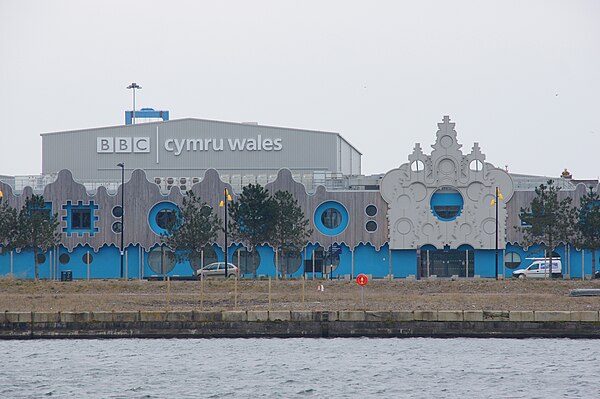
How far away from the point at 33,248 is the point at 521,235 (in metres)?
Answer: 34.4

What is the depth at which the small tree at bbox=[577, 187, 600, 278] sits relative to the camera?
81088 mm

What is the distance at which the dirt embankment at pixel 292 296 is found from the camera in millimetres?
51406

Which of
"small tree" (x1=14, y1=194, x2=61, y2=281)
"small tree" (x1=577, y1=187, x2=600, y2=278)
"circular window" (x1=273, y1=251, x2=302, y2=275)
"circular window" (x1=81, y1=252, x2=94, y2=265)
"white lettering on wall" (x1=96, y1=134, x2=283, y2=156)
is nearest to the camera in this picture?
"small tree" (x1=577, y1=187, x2=600, y2=278)

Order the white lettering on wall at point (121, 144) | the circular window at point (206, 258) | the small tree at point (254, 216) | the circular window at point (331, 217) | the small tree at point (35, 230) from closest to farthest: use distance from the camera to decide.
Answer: the small tree at point (35, 230), the small tree at point (254, 216), the circular window at point (206, 258), the circular window at point (331, 217), the white lettering on wall at point (121, 144)

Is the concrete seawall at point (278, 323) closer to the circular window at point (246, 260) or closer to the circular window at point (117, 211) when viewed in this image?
the circular window at point (246, 260)

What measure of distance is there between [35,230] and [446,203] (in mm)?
29330

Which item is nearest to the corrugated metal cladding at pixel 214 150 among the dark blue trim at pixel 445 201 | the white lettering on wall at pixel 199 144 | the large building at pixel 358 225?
the white lettering on wall at pixel 199 144

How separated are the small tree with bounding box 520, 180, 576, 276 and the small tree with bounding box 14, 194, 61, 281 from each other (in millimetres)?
32671

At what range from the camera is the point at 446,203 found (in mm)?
89062

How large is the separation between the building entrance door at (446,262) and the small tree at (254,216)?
42.3ft

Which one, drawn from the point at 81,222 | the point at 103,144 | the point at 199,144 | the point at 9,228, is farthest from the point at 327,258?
the point at 103,144

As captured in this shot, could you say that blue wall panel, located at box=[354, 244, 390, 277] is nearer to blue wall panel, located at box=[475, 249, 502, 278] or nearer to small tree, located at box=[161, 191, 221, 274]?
blue wall panel, located at box=[475, 249, 502, 278]

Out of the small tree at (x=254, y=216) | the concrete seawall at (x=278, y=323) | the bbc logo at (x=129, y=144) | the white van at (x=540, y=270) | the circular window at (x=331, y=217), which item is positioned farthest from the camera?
the bbc logo at (x=129, y=144)

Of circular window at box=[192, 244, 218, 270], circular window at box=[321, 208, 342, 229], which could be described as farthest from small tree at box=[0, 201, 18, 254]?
circular window at box=[321, 208, 342, 229]
